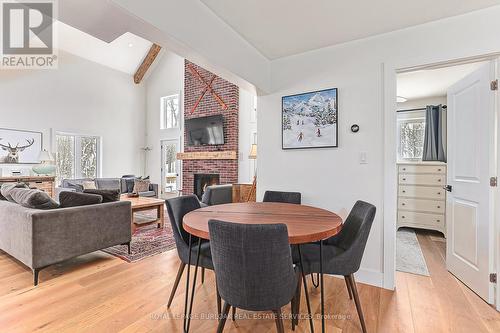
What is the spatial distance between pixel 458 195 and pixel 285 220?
1957 millimetres

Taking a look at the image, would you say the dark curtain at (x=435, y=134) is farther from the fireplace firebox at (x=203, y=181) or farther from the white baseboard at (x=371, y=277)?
the fireplace firebox at (x=203, y=181)

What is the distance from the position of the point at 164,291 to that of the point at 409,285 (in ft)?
7.38

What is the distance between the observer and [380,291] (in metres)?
2.21

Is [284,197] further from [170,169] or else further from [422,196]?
[170,169]

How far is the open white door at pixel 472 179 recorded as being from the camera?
202 cm

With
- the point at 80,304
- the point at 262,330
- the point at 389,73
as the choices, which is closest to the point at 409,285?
the point at 262,330

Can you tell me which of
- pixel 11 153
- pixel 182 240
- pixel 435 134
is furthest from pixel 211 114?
pixel 182 240

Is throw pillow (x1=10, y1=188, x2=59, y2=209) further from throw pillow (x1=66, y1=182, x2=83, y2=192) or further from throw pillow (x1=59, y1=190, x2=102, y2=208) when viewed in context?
throw pillow (x1=66, y1=182, x2=83, y2=192)

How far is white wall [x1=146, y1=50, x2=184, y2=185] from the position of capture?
744 cm

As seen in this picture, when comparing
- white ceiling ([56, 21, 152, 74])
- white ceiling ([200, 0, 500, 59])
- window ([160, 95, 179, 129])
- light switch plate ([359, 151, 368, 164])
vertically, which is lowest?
light switch plate ([359, 151, 368, 164])

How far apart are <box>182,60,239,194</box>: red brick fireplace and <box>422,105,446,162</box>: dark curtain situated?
372 cm

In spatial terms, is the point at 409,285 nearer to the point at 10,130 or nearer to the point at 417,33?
the point at 417,33

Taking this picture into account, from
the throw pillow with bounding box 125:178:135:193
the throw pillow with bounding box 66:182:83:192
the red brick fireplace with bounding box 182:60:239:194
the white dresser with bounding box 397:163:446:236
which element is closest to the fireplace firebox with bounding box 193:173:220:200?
the red brick fireplace with bounding box 182:60:239:194

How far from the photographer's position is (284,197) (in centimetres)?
263
